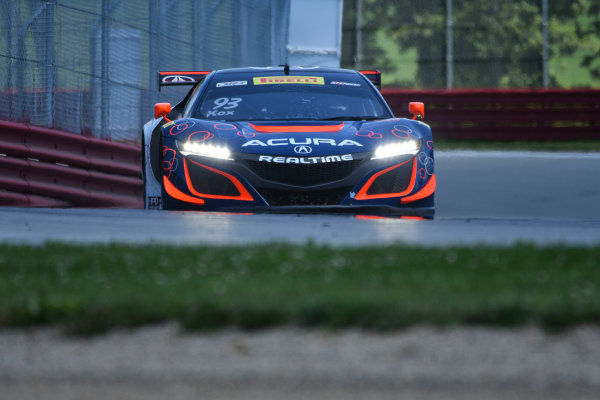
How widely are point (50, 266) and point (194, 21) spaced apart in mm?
11734

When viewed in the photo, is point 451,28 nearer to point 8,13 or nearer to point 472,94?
point 472,94

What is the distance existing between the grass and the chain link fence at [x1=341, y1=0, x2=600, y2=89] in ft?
15.8

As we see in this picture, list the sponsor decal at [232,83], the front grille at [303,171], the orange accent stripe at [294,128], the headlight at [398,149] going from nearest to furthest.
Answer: the front grille at [303,171] → the headlight at [398,149] → the orange accent stripe at [294,128] → the sponsor decal at [232,83]

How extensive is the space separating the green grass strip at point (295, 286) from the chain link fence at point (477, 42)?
23289 millimetres

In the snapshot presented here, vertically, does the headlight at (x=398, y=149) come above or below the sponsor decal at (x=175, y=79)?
below

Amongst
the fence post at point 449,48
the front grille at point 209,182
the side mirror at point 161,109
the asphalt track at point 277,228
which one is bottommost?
the asphalt track at point 277,228

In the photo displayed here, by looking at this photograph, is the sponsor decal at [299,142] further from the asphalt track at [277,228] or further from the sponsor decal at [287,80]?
the sponsor decal at [287,80]

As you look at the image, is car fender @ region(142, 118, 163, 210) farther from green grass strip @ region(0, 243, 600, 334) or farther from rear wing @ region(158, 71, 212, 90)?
green grass strip @ region(0, 243, 600, 334)

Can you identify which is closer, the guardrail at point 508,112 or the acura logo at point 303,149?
the acura logo at point 303,149

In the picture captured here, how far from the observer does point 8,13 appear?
10.6m

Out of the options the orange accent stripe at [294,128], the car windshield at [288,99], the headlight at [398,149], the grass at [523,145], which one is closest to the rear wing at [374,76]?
the car windshield at [288,99]

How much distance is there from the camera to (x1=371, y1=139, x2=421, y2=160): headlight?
26.0ft

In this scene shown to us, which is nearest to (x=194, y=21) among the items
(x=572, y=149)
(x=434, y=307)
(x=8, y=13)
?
(x=8, y=13)

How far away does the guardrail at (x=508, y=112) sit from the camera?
→ 935 inches
